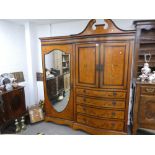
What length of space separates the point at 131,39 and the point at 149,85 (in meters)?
0.68

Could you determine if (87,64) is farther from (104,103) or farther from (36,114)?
(36,114)

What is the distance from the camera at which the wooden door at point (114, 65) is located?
1680 mm

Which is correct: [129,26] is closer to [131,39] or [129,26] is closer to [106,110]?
[131,39]

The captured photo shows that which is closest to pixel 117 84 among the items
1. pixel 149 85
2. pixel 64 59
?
pixel 149 85

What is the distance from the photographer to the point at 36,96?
9.34ft

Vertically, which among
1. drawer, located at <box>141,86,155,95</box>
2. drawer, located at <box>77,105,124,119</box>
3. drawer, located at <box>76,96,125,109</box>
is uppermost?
drawer, located at <box>141,86,155,95</box>

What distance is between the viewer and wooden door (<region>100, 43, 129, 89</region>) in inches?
66.1

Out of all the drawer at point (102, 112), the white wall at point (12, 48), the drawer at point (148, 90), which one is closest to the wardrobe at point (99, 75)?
the drawer at point (102, 112)

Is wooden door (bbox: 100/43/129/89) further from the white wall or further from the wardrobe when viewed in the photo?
the white wall

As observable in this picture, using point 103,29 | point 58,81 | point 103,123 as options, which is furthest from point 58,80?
point 103,29

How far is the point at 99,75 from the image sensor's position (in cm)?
180

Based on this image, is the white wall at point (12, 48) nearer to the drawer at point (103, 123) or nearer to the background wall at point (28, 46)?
the background wall at point (28, 46)

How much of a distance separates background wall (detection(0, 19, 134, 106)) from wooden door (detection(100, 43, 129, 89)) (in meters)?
0.94

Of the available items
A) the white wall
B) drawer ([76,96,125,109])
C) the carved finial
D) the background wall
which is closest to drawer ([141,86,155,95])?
drawer ([76,96,125,109])
